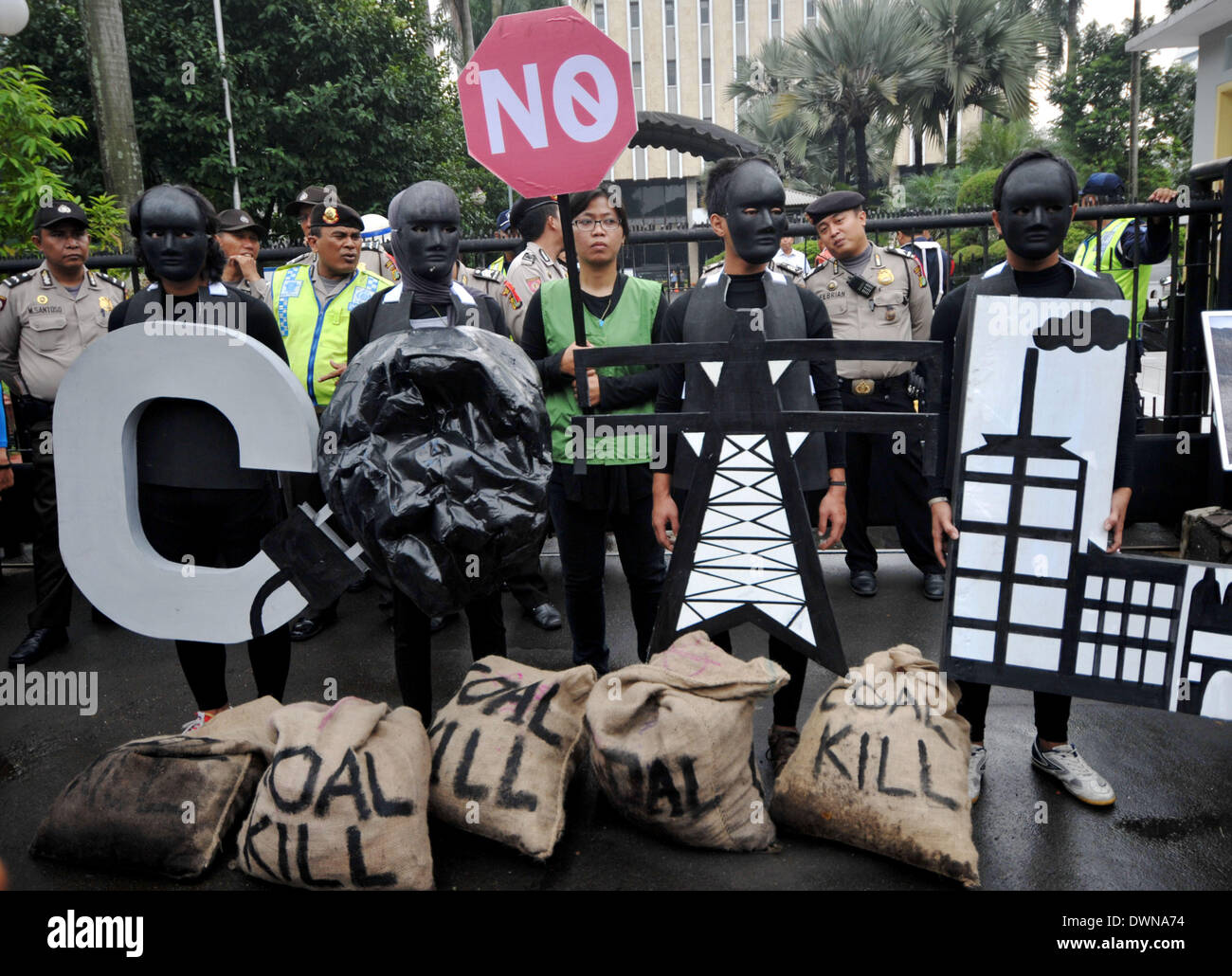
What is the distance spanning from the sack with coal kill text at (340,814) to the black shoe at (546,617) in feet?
6.55

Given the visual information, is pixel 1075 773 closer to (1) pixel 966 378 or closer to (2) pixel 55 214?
(1) pixel 966 378

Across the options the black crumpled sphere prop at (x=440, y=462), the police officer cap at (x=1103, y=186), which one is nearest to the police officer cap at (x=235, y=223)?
the black crumpled sphere prop at (x=440, y=462)

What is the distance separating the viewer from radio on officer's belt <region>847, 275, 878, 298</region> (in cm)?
491

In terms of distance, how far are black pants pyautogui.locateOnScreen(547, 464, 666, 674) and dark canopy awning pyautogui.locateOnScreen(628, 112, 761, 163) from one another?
54.8ft

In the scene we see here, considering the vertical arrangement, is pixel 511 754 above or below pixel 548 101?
below

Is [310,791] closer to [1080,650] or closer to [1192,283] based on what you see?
[1080,650]

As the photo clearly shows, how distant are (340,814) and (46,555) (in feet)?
9.93

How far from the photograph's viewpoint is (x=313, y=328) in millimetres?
4508

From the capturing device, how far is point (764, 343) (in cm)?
279

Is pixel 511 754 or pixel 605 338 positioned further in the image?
pixel 605 338

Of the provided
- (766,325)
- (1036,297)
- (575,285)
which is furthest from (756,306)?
(1036,297)

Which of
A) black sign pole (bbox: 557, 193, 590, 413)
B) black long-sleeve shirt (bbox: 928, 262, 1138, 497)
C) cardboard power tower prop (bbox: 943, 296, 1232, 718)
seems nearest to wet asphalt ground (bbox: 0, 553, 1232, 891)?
cardboard power tower prop (bbox: 943, 296, 1232, 718)

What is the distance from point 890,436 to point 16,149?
5.74m

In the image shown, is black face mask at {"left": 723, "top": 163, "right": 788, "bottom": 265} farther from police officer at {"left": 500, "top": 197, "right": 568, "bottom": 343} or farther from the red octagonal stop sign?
police officer at {"left": 500, "top": 197, "right": 568, "bottom": 343}
